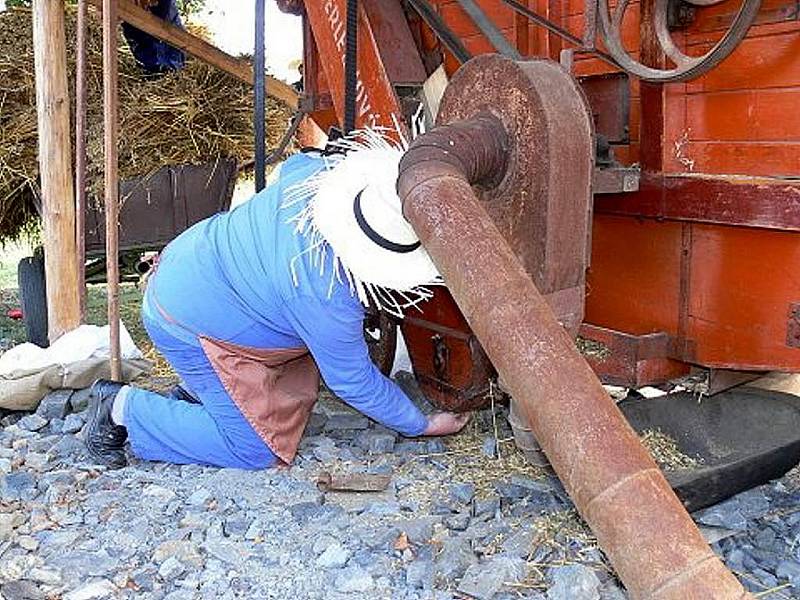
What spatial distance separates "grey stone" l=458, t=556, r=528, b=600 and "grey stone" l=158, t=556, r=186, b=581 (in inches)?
33.0

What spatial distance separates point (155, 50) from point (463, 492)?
4045mm

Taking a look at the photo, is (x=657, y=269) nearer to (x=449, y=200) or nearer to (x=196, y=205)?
(x=449, y=200)

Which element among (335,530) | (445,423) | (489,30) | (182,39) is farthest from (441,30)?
(182,39)

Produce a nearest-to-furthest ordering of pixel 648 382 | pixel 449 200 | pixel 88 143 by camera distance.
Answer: pixel 449 200 < pixel 648 382 < pixel 88 143

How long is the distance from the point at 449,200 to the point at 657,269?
1770 mm

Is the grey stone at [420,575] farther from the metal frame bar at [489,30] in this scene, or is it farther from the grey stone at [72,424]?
the grey stone at [72,424]

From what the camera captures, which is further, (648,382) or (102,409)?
(102,409)

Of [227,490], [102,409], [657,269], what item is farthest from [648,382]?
[102,409]

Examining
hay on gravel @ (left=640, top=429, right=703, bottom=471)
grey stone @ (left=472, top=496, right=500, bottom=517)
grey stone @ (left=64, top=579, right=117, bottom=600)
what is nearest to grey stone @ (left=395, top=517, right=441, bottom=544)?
grey stone @ (left=472, top=496, right=500, bottom=517)

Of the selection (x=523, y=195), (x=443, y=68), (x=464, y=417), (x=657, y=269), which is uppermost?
(x=443, y=68)

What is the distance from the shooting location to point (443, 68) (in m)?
3.98

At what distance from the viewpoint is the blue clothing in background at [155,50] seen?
20.4ft

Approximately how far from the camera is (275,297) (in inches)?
133

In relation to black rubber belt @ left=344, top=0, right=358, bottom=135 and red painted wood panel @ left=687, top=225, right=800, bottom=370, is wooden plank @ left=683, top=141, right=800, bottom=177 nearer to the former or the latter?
red painted wood panel @ left=687, top=225, right=800, bottom=370
